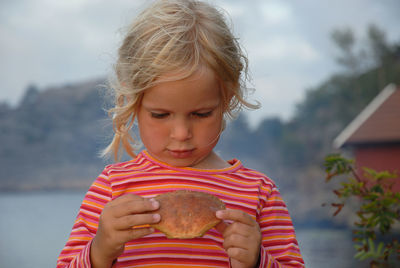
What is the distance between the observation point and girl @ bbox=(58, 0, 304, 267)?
0.79m

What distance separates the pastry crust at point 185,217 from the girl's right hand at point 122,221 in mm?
19

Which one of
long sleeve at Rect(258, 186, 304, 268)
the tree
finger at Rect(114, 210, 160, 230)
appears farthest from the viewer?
the tree

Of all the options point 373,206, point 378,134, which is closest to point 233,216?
point 373,206

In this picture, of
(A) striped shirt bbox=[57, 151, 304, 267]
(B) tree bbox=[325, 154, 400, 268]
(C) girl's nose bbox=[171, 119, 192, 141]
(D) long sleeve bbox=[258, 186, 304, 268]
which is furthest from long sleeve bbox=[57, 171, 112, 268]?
(B) tree bbox=[325, 154, 400, 268]

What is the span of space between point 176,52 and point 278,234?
1.55ft

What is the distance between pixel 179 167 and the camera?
0.98 meters

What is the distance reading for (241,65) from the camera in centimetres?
102

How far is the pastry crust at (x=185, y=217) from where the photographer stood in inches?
30.1

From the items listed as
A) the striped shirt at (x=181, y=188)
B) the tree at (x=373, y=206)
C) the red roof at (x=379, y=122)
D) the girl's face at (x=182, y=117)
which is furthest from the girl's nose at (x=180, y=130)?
the red roof at (x=379, y=122)

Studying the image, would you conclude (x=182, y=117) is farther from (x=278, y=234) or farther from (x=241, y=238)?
(x=278, y=234)

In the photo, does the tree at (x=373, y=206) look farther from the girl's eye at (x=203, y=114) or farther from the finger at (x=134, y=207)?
the finger at (x=134, y=207)

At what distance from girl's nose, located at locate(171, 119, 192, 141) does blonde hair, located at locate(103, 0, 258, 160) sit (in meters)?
0.09

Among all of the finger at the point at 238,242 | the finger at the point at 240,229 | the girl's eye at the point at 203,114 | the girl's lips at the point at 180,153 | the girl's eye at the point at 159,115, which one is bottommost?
the finger at the point at 238,242

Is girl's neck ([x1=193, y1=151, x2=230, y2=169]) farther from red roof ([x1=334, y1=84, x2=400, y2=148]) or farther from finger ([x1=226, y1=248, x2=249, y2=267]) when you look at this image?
red roof ([x1=334, y1=84, x2=400, y2=148])
